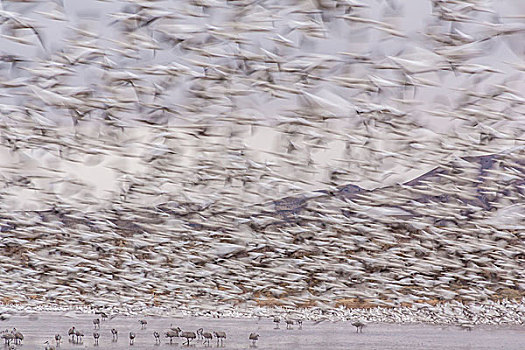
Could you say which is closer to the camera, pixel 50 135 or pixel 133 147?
pixel 133 147

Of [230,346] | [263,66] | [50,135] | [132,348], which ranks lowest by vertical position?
[230,346]

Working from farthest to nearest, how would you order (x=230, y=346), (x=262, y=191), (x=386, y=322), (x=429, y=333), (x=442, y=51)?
(x=386, y=322) → (x=429, y=333) → (x=230, y=346) → (x=262, y=191) → (x=442, y=51)

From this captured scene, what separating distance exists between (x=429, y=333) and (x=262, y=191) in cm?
5018

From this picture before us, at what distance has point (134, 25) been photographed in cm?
1031

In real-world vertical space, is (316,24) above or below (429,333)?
above

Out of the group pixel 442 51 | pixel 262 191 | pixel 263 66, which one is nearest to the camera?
pixel 442 51

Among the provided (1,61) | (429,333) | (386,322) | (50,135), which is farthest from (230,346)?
(1,61)

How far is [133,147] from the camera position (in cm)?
1261

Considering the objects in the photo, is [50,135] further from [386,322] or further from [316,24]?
[386,322]

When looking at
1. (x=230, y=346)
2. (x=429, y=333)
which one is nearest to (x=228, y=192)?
(x=230, y=346)

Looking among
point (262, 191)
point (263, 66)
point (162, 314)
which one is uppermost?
point (263, 66)

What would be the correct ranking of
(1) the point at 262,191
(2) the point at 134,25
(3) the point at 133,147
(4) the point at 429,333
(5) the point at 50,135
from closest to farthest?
(2) the point at 134,25 → (3) the point at 133,147 → (5) the point at 50,135 → (1) the point at 262,191 → (4) the point at 429,333

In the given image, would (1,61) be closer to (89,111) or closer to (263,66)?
(89,111)

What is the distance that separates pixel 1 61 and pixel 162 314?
299 ft
